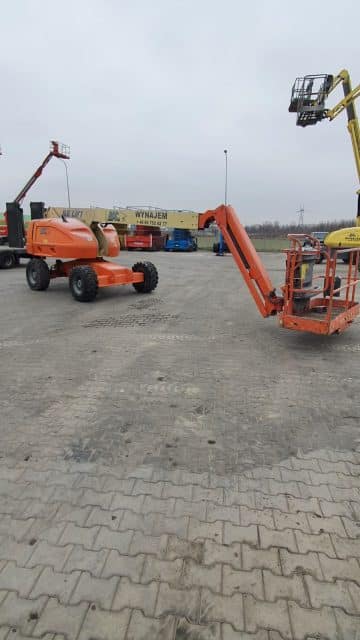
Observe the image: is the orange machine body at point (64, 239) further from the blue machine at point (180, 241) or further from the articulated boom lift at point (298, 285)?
the blue machine at point (180, 241)

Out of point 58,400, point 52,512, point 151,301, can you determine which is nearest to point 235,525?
point 52,512

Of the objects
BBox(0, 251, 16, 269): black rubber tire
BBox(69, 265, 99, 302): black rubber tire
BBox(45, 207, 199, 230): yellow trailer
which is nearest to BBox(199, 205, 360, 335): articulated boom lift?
BBox(69, 265, 99, 302): black rubber tire

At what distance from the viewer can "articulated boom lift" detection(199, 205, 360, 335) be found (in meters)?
5.74

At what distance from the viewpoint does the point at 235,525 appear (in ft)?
8.25

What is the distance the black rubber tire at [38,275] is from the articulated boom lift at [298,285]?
543cm

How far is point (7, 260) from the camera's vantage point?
53.6ft

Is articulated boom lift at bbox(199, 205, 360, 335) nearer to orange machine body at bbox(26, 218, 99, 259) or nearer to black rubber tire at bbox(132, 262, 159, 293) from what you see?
black rubber tire at bbox(132, 262, 159, 293)

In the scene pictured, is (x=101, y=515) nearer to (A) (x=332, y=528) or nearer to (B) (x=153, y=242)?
(A) (x=332, y=528)

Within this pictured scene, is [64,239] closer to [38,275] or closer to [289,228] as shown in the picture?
[38,275]

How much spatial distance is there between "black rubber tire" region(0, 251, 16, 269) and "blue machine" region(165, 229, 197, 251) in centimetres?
1675

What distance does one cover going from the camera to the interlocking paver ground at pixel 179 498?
77.5 inches

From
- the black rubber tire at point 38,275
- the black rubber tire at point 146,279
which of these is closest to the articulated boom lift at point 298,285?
the black rubber tire at point 146,279

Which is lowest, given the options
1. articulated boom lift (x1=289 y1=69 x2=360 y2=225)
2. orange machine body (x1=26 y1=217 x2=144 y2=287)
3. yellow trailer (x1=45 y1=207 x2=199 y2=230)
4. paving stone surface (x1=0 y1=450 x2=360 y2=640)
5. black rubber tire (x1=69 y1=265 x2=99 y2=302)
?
paving stone surface (x1=0 y1=450 x2=360 y2=640)

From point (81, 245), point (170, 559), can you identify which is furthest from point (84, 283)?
point (170, 559)
